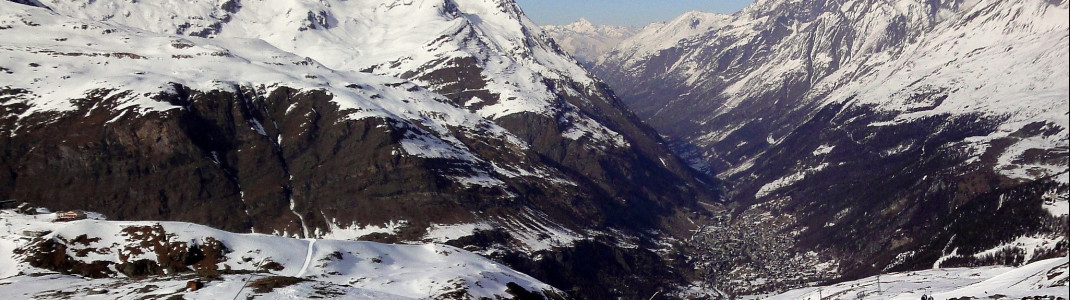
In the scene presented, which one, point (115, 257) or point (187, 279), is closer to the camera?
point (187, 279)

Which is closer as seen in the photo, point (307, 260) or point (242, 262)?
point (242, 262)

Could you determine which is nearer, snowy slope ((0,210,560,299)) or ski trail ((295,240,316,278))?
snowy slope ((0,210,560,299))

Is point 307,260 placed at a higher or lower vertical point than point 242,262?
higher

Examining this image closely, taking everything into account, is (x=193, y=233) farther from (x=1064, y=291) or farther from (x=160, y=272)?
(x=1064, y=291)

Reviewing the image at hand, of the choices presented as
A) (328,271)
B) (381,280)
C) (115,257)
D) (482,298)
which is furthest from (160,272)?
(482,298)

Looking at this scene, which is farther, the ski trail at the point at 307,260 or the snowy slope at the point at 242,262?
the ski trail at the point at 307,260

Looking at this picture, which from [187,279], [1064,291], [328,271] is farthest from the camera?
[328,271]

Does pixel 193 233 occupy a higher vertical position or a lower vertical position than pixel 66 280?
higher

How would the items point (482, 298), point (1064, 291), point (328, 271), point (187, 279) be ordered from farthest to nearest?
1. point (328, 271)
2. point (482, 298)
3. point (187, 279)
4. point (1064, 291)
